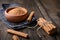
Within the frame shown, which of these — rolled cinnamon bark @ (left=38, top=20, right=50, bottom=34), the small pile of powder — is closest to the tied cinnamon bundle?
rolled cinnamon bark @ (left=38, top=20, right=50, bottom=34)

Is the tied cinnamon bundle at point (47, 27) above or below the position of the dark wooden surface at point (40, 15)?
above

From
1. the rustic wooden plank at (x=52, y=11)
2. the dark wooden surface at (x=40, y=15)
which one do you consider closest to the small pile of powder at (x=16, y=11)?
the dark wooden surface at (x=40, y=15)

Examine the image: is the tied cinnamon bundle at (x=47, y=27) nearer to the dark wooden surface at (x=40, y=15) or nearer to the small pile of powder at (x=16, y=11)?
the dark wooden surface at (x=40, y=15)

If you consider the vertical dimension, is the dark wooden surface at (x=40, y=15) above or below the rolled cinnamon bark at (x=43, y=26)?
below

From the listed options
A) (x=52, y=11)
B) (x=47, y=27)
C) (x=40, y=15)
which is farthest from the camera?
(x=52, y=11)

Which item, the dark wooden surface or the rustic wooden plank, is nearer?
the dark wooden surface

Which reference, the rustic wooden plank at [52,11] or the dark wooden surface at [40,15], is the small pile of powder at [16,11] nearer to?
the dark wooden surface at [40,15]

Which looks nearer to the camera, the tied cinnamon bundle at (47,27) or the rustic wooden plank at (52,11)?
the tied cinnamon bundle at (47,27)

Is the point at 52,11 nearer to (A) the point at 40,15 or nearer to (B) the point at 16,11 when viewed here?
(A) the point at 40,15

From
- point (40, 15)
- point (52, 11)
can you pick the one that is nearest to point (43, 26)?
point (40, 15)

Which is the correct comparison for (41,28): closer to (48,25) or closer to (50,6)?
(48,25)

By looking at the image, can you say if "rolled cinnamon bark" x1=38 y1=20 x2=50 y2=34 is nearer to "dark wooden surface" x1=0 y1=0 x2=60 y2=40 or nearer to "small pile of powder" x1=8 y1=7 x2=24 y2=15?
"dark wooden surface" x1=0 y1=0 x2=60 y2=40

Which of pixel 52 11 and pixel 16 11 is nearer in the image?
pixel 16 11

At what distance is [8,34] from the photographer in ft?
3.26
